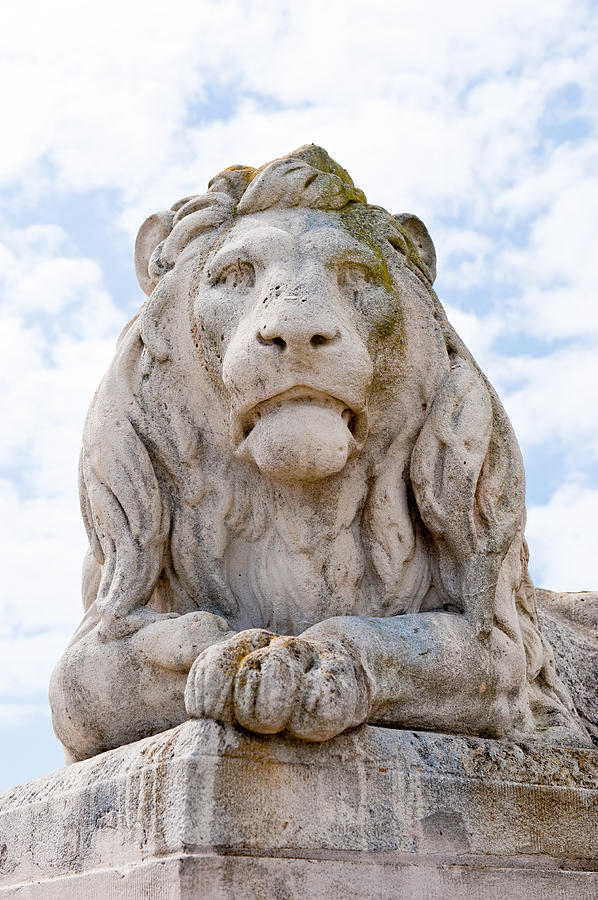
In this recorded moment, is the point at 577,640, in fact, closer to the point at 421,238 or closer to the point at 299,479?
the point at 421,238

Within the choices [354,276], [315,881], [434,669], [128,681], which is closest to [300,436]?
[354,276]

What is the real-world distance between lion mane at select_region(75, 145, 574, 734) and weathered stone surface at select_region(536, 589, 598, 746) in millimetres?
911

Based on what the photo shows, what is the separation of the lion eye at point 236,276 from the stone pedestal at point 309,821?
4.56 ft

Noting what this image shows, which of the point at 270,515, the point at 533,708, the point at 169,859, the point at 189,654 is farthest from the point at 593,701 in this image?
the point at 169,859

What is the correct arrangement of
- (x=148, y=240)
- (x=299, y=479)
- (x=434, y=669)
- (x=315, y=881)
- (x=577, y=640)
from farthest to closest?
1. (x=577, y=640)
2. (x=148, y=240)
3. (x=299, y=479)
4. (x=434, y=669)
5. (x=315, y=881)

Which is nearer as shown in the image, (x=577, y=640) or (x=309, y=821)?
(x=309, y=821)

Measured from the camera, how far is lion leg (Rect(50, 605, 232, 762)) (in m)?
3.10

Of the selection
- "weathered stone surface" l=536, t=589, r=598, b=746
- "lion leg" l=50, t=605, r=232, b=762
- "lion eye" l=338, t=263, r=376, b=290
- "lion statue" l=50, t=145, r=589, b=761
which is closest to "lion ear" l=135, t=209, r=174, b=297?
"lion statue" l=50, t=145, r=589, b=761

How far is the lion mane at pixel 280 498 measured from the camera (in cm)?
338

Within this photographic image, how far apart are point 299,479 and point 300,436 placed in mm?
170

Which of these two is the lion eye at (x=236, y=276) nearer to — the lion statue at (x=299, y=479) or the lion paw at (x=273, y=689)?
the lion statue at (x=299, y=479)

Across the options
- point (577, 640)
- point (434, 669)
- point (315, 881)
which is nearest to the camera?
point (315, 881)

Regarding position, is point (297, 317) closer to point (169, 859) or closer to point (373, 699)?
point (373, 699)

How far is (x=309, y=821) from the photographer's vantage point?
8.60 ft
